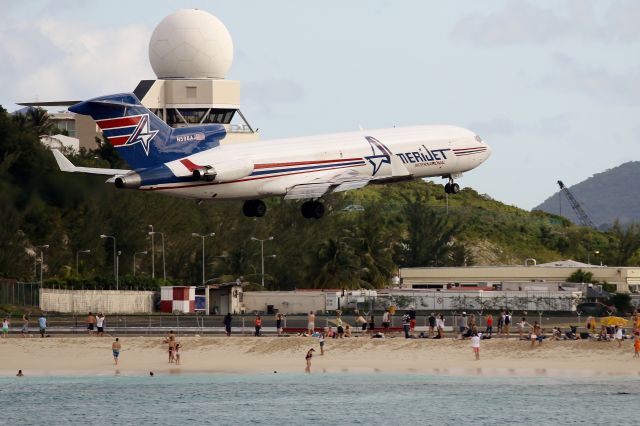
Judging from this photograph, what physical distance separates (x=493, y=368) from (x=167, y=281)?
54777 mm

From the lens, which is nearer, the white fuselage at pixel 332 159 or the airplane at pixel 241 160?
the airplane at pixel 241 160

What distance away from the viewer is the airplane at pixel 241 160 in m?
80.9

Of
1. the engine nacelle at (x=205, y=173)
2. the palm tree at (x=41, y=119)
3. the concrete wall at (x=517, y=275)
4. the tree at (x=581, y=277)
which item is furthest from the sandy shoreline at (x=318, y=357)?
the palm tree at (x=41, y=119)

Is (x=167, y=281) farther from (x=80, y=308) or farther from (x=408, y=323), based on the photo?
(x=408, y=323)

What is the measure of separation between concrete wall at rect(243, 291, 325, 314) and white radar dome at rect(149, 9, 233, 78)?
4452cm

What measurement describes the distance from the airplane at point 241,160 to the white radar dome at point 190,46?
74.6m

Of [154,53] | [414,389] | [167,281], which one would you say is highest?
[154,53]

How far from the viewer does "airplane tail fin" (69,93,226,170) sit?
8406cm

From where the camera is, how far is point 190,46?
167 metres

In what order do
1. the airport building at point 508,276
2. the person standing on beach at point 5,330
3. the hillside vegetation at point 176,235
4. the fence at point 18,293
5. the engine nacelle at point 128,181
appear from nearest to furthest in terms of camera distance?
the engine nacelle at point 128,181 < the hillside vegetation at point 176,235 < the person standing on beach at point 5,330 < the fence at point 18,293 < the airport building at point 508,276

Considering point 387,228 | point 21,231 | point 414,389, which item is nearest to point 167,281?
point 21,231

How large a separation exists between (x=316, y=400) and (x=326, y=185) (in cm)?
1268

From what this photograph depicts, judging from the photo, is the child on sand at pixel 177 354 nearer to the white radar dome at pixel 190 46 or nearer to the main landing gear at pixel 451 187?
the main landing gear at pixel 451 187

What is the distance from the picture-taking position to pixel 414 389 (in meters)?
92.3
